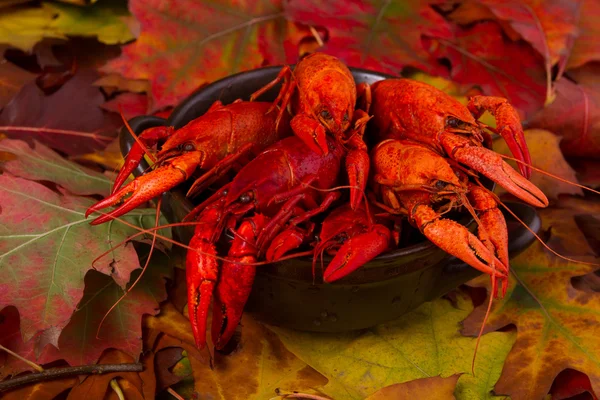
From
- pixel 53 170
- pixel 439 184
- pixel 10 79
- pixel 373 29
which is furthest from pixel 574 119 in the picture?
pixel 10 79

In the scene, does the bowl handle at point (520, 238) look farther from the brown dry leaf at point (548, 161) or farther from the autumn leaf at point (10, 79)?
the autumn leaf at point (10, 79)

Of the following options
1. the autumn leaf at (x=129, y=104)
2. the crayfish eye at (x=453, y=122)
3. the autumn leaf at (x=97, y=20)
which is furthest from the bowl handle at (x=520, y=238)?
the autumn leaf at (x=97, y=20)

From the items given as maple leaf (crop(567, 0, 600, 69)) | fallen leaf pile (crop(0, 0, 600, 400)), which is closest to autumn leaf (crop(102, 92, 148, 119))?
fallen leaf pile (crop(0, 0, 600, 400))

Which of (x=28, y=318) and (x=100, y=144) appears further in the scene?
(x=100, y=144)

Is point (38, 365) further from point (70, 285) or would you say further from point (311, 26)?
point (311, 26)

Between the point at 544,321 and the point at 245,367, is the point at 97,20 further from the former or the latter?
the point at 544,321

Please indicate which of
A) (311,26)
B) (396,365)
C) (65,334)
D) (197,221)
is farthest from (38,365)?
(311,26)

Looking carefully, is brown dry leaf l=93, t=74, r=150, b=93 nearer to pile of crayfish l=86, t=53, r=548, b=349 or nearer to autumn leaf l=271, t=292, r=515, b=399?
pile of crayfish l=86, t=53, r=548, b=349
